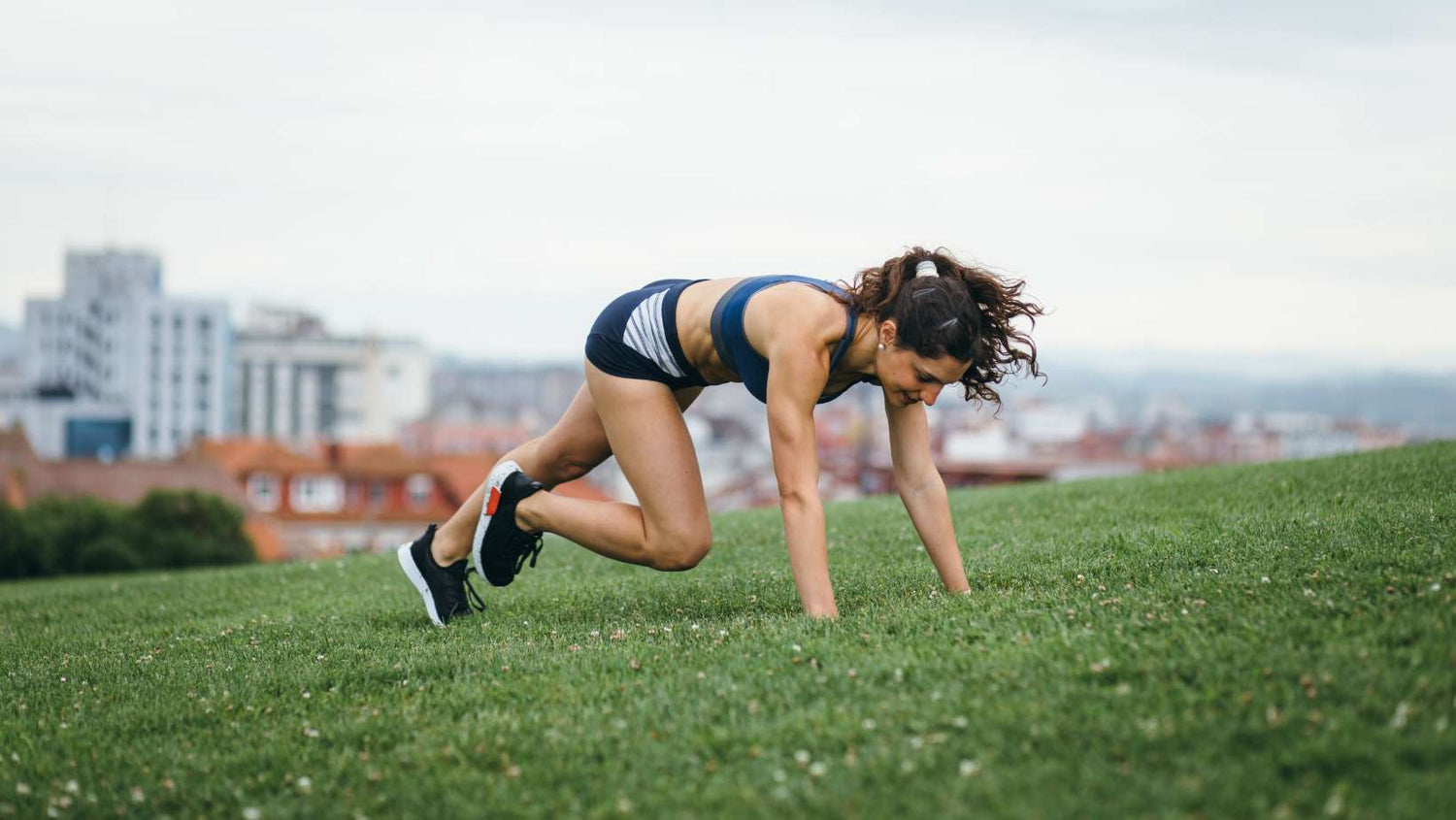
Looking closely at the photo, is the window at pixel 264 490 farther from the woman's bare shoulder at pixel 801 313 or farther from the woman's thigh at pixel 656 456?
the woman's bare shoulder at pixel 801 313

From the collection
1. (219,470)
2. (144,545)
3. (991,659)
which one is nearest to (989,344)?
(991,659)

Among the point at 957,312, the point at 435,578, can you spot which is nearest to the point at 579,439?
the point at 435,578

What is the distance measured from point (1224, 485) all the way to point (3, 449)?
79.7 meters

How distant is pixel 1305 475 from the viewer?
→ 10.4 metres

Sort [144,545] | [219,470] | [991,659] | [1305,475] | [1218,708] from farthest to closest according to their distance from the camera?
[219,470], [144,545], [1305,475], [991,659], [1218,708]

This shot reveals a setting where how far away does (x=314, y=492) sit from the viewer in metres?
94.4

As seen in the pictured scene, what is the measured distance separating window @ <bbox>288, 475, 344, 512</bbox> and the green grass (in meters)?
88.3

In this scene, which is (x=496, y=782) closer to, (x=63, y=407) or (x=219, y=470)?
(x=219, y=470)

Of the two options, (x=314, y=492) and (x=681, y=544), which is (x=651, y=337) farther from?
(x=314, y=492)

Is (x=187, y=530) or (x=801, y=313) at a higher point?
(x=801, y=313)

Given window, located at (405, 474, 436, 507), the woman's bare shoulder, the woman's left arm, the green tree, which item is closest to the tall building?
window, located at (405, 474, 436, 507)

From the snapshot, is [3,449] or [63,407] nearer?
[3,449]

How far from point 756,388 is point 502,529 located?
5.12 feet

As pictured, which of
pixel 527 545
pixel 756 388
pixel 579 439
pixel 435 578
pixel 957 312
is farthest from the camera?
pixel 435 578
